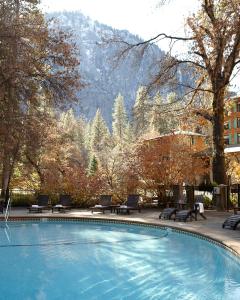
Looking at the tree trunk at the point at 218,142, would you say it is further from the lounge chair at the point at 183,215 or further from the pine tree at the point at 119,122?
the pine tree at the point at 119,122

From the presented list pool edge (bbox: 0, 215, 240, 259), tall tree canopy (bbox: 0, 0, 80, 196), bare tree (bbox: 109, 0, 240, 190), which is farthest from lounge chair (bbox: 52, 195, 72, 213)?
bare tree (bbox: 109, 0, 240, 190)

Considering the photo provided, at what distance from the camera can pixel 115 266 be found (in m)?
9.70

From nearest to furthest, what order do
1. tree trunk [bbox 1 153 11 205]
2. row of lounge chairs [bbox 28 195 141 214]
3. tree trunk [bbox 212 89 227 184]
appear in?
row of lounge chairs [bbox 28 195 141 214]
tree trunk [bbox 212 89 227 184]
tree trunk [bbox 1 153 11 205]

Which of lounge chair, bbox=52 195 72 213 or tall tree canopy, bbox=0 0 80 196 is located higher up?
tall tree canopy, bbox=0 0 80 196

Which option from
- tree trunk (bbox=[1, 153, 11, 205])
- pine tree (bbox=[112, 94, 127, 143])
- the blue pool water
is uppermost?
pine tree (bbox=[112, 94, 127, 143])

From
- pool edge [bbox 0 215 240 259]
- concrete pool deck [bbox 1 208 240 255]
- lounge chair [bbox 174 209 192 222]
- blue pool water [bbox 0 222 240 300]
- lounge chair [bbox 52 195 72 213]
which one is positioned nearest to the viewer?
blue pool water [bbox 0 222 240 300]

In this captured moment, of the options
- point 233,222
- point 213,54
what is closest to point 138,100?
point 213,54

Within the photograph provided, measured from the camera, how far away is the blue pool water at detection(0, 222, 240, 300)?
25.5 ft

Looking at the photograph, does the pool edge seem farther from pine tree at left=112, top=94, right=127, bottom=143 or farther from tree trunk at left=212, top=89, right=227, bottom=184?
pine tree at left=112, top=94, right=127, bottom=143

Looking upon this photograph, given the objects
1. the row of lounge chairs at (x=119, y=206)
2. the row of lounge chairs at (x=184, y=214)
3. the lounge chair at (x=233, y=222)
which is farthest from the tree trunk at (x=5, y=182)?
the lounge chair at (x=233, y=222)

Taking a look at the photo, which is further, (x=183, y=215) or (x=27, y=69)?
(x=27, y=69)

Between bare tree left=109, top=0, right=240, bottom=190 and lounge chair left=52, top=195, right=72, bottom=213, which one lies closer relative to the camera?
bare tree left=109, top=0, right=240, bottom=190

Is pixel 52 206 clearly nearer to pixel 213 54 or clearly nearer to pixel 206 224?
pixel 206 224

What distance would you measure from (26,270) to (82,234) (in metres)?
4.83
